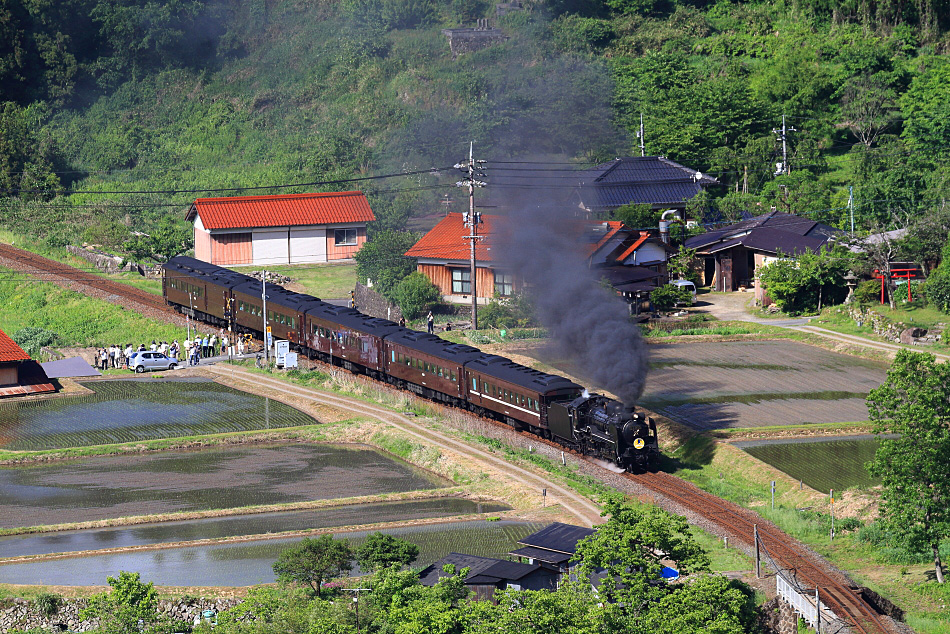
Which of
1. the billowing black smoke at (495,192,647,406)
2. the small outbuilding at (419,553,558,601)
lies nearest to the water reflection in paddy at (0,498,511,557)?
the small outbuilding at (419,553,558,601)

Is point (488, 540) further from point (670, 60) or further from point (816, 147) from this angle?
point (670, 60)

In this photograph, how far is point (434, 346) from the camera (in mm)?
54938

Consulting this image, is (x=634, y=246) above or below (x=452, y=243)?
below

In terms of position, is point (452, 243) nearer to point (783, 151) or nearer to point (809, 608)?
point (783, 151)

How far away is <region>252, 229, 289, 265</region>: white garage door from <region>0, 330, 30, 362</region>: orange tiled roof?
2402 cm

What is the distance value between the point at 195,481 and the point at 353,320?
1677cm

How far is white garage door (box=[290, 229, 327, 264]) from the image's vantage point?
81875 millimetres

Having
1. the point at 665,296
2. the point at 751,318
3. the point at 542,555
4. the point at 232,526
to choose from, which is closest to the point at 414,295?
the point at 665,296

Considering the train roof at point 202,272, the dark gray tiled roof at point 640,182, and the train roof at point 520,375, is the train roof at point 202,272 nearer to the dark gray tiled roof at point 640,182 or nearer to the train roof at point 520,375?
the train roof at point 520,375

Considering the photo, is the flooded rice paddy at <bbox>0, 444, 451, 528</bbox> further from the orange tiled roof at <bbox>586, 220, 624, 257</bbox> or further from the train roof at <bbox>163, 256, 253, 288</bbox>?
the orange tiled roof at <bbox>586, 220, 624, 257</bbox>

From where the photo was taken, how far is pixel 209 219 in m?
80.1

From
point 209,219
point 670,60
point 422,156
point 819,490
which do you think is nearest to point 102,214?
point 209,219

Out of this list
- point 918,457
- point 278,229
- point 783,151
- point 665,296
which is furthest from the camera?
point 783,151

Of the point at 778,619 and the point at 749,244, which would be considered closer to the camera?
the point at 778,619
